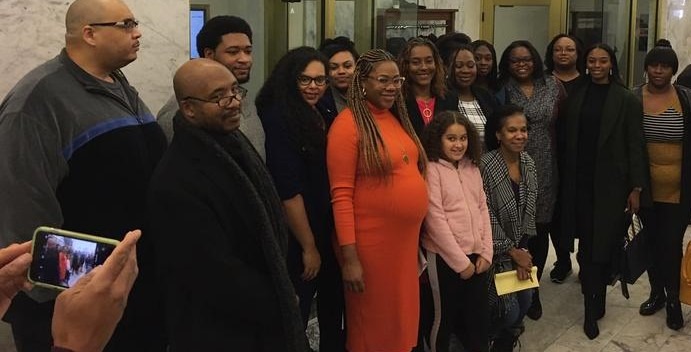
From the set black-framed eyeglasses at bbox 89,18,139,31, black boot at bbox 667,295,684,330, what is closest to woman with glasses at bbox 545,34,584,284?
black boot at bbox 667,295,684,330

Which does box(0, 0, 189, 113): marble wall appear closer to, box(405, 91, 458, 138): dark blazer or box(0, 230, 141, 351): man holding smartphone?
box(405, 91, 458, 138): dark blazer

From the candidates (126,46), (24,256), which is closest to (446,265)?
(126,46)

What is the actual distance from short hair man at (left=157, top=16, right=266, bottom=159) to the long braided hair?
0.42 m

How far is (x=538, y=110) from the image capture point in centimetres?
437

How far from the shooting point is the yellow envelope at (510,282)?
12.1 feet

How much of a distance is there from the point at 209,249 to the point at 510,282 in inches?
82.3

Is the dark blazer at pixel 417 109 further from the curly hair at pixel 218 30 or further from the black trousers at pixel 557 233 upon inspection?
the black trousers at pixel 557 233

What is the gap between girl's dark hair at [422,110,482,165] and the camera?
135 inches

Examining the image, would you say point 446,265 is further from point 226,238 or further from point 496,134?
point 226,238

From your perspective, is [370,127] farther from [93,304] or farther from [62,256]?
[93,304]

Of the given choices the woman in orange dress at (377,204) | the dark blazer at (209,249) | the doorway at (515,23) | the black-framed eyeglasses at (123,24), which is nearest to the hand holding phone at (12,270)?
the dark blazer at (209,249)

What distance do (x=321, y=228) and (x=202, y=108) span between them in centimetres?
112

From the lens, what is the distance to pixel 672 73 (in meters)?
4.30

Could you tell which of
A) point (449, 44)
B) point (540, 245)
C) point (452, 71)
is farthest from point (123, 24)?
point (540, 245)
